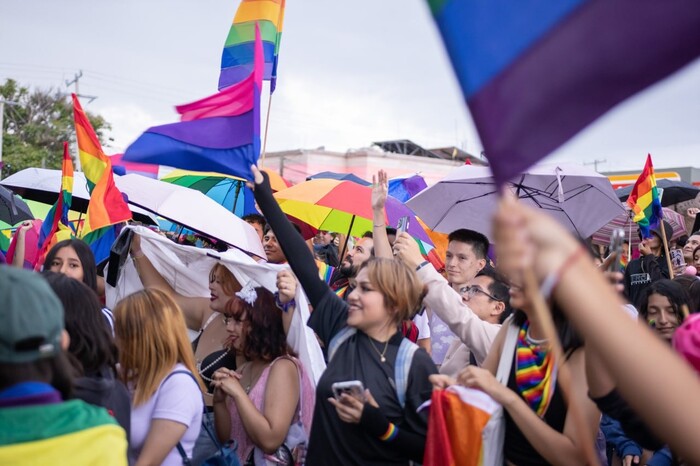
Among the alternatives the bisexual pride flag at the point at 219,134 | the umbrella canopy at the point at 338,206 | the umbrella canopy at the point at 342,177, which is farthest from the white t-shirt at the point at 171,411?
the umbrella canopy at the point at 342,177

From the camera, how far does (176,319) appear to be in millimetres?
3453

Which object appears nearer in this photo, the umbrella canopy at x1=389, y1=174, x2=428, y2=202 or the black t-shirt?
the black t-shirt

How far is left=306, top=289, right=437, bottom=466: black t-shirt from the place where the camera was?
3197 millimetres

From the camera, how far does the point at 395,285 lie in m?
3.41

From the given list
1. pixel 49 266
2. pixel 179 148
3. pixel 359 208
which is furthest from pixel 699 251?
pixel 49 266

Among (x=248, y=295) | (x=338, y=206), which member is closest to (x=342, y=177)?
(x=338, y=206)

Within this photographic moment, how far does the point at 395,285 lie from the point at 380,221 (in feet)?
3.11

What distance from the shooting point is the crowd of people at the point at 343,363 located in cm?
125

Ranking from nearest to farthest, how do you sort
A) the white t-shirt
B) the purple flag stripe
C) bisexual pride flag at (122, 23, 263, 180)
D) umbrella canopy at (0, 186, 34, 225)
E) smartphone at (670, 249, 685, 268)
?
the purple flag stripe → the white t-shirt → bisexual pride flag at (122, 23, 263, 180) → smartphone at (670, 249, 685, 268) → umbrella canopy at (0, 186, 34, 225)

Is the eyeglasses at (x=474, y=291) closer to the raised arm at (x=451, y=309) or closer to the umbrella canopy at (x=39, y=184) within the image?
the raised arm at (x=451, y=309)

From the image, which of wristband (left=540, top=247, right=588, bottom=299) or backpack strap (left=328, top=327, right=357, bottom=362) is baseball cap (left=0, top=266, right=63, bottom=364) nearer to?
wristband (left=540, top=247, right=588, bottom=299)

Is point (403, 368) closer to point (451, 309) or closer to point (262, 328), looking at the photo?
point (451, 309)

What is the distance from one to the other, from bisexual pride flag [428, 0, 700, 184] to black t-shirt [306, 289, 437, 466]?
187cm

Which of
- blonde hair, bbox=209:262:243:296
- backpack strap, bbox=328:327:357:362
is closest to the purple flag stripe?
backpack strap, bbox=328:327:357:362
